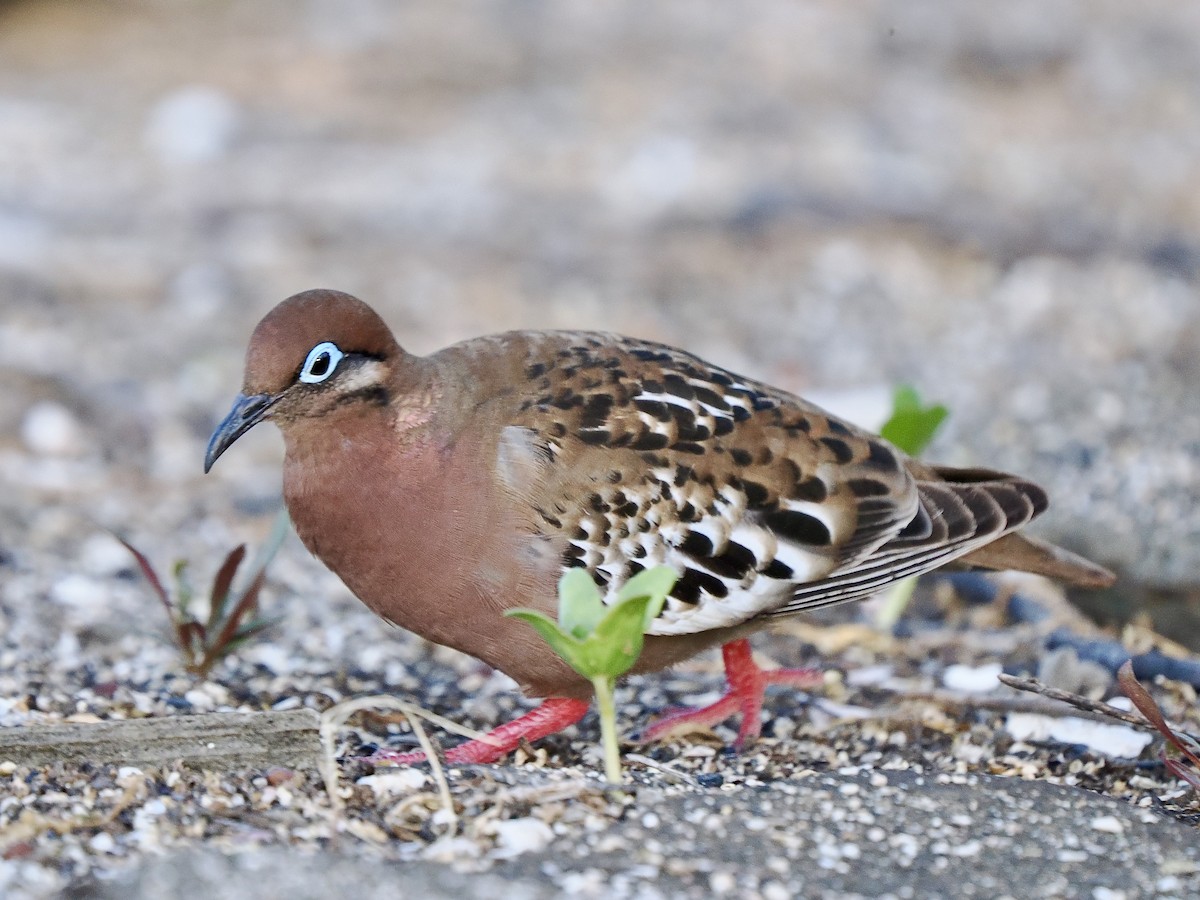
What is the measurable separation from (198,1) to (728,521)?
32.7 feet

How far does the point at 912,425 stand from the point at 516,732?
182cm

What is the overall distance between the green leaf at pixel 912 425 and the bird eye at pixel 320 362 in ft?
6.45

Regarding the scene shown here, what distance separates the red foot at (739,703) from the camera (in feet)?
14.4

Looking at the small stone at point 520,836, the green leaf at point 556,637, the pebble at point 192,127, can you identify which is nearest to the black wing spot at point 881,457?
the green leaf at point 556,637

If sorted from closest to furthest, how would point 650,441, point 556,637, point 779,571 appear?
point 556,637 → point 650,441 → point 779,571

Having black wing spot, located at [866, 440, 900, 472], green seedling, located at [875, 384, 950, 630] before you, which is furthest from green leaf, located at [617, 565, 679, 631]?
green seedling, located at [875, 384, 950, 630]

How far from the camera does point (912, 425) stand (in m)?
5.06

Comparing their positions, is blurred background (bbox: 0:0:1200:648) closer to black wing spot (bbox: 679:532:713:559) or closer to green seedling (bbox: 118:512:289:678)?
green seedling (bbox: 118:512:289:678)

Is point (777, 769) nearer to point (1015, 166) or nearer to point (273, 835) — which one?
point (273, 835)

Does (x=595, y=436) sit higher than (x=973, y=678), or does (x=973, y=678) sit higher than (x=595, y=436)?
(x=595, y=436)

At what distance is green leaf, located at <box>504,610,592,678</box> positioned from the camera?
11.0ft

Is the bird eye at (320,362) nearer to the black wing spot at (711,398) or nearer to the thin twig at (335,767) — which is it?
the thin twig at (335,767)

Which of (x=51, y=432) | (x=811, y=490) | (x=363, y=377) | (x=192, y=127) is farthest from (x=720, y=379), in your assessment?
(x=192, y=127)

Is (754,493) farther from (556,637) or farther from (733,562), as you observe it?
(556,637)
